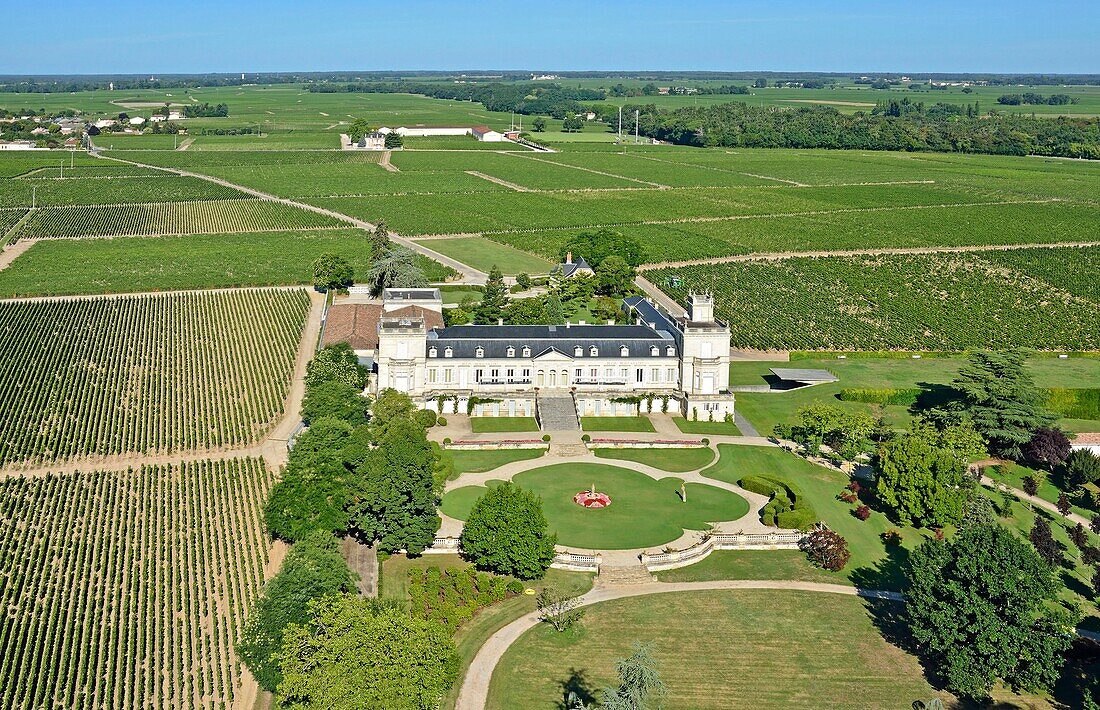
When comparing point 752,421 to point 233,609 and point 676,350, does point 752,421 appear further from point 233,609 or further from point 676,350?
point 233,609

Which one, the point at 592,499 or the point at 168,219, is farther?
the point at 168,219


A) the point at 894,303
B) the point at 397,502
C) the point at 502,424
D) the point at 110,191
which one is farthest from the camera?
the point at 110,191

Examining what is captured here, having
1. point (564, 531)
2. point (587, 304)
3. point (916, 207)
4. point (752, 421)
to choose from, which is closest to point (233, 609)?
point (564, 531)

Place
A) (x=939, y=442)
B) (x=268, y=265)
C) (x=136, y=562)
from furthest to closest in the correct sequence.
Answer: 1. (x=268, y=265)
2. (x=939, y=442)
3. (x=136, y=562)

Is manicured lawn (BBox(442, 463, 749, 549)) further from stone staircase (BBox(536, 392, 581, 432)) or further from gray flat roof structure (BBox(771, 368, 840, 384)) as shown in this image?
gray flat roof structure (BBox(771, 368, 840, 384))

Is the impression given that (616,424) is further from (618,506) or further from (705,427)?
(618,506)

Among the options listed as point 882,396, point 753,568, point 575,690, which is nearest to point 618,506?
point 753,568

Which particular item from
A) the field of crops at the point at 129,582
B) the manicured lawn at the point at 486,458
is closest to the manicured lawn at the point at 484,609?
the field of crops at the point at 129,582
